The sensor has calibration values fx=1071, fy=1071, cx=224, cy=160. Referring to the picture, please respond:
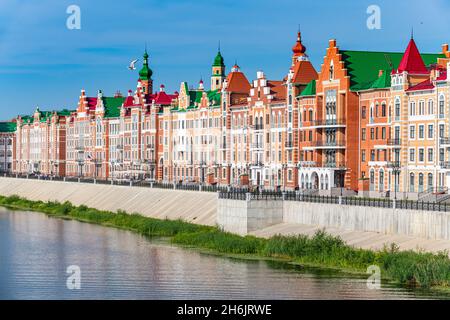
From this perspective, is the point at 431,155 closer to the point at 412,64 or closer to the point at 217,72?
the point at 412,64

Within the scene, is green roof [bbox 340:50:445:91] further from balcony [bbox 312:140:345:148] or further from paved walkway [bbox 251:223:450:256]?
paved walkway [bbox 251:223:450:256]

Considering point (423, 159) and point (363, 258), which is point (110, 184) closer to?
point (423, 159)

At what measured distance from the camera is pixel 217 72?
136m

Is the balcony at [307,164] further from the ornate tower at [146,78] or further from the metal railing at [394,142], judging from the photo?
the ornate tower at [146,78]

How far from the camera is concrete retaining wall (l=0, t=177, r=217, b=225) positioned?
86463 mm

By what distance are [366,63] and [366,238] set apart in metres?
35.2

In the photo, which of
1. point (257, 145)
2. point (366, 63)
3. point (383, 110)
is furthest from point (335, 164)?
point (257, 145)

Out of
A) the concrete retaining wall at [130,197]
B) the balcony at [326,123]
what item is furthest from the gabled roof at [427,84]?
the concrete retaining wall at [130,197]

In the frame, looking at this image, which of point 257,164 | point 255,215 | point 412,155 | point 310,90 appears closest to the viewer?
point 255,215

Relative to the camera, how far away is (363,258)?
2232 inches

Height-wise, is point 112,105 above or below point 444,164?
above

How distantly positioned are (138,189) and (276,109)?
15.9m

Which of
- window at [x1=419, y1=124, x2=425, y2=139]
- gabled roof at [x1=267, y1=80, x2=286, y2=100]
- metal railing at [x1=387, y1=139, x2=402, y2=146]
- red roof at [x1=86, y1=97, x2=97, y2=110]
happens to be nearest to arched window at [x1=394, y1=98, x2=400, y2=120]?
metal railing at [x1=387, y1=139, x2=402, y2=146]
